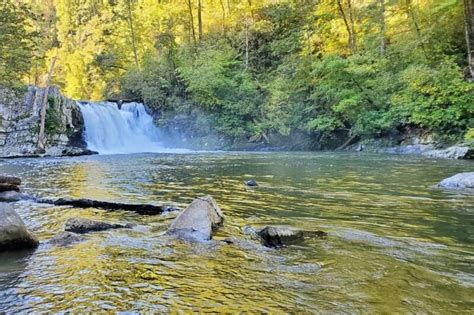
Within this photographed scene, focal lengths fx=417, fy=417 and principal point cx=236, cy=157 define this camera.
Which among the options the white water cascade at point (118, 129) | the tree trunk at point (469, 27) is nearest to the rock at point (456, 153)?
the tree trunk at point (469, 27)

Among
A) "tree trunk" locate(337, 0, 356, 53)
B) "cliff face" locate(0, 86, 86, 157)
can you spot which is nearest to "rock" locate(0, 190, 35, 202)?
"cliff face" locate(0, 86, 86, 157)

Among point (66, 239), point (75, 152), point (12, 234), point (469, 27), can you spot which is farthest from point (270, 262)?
point (75, 152)

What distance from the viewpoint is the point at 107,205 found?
7164 millimetres

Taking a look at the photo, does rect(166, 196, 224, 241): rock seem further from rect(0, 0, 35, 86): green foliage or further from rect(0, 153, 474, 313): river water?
rect(0, 0, 35, 86): green foliage

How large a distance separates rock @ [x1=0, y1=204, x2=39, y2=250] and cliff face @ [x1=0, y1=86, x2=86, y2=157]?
682 inches

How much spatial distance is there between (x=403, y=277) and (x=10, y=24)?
14851 millimetres

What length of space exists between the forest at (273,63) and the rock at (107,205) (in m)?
8.99

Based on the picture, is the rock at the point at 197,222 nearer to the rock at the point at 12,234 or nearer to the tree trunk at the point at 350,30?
the rock at the point at 12,234

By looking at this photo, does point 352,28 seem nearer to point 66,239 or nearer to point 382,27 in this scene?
point 382,27

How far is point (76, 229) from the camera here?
17.9ft

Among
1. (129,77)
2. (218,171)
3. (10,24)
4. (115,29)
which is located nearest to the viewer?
(218,171)

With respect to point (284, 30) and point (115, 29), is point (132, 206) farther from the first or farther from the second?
point (115, 29)

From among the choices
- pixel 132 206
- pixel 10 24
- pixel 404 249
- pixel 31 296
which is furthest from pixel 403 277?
pixel 10 24

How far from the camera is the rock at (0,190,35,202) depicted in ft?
25.2
